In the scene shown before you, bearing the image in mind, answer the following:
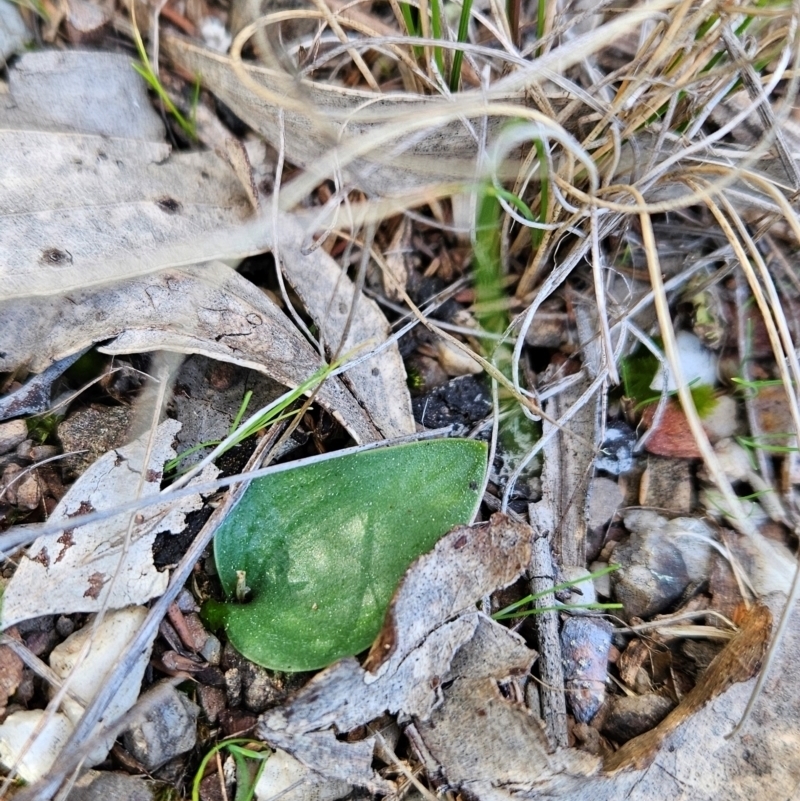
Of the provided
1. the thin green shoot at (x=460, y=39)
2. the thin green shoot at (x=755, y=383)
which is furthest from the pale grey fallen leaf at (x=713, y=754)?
the thin green shoot at (x=460, y=39)

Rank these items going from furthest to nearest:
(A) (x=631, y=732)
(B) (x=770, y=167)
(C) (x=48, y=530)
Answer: (B) (x=770, y=167) → (A) (x=631, y=732) → (C) (x=48, y=530)

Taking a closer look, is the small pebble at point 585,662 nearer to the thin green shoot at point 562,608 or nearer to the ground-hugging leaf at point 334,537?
the thin green shoot at point 562,608

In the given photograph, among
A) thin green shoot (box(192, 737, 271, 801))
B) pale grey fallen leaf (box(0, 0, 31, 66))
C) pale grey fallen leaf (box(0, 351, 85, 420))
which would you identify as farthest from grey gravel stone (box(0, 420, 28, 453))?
pale grey fallen leaf (box(0, 0, 31, 66))

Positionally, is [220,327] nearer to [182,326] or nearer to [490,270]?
[182,326]

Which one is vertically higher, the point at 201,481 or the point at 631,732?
the point at 201,481

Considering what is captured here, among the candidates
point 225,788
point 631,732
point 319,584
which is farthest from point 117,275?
point 631,732

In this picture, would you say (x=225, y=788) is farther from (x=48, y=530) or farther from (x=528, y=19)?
(x=528, y=19)
